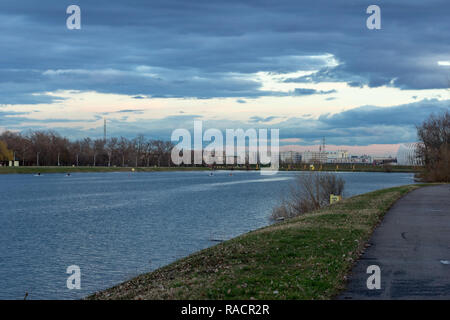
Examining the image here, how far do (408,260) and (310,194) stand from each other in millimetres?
23221

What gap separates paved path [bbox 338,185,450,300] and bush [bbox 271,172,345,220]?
12936 millimetres

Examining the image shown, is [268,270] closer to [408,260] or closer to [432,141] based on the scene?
[408,260]

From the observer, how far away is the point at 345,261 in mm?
11984

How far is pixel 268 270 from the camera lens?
11.3 m

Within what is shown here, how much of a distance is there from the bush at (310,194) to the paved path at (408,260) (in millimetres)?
12936

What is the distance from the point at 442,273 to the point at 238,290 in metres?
4.75

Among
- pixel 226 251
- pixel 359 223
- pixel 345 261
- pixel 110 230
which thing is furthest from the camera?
pixel 110 230

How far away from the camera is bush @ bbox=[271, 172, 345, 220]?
114 ft

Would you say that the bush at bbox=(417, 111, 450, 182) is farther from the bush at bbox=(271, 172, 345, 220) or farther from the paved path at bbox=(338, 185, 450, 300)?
the paved path at bbox=(338, 185, 450, 300)

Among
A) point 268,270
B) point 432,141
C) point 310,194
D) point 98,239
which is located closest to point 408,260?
point 268,270

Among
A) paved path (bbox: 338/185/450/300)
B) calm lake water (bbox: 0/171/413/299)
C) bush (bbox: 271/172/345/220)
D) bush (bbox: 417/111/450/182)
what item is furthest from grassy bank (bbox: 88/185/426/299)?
bush (bbox: 417/111/450/182)
